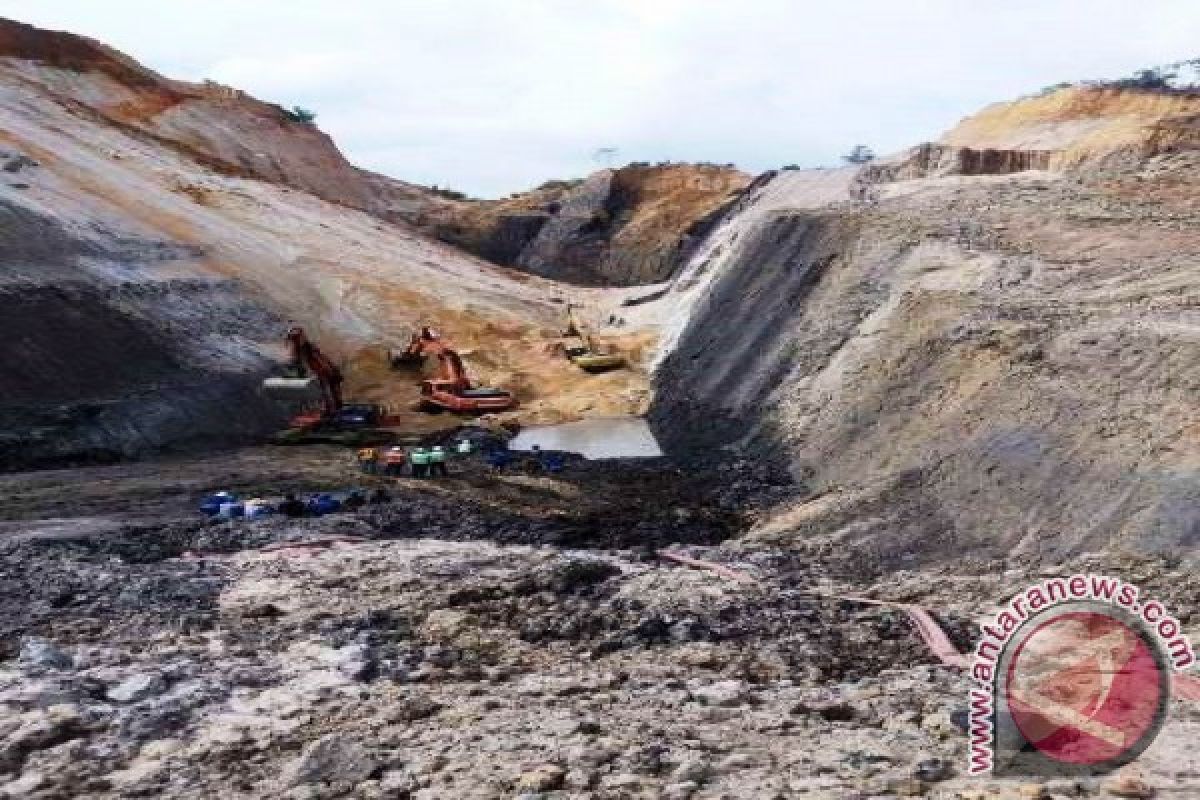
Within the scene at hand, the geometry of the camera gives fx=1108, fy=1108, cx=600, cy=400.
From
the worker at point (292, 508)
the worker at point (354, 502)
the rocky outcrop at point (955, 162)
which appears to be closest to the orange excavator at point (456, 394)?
the worker at point (354, 502)

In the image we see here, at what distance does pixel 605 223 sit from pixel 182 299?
34.6 m

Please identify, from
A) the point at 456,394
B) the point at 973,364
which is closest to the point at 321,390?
the point at 456,394

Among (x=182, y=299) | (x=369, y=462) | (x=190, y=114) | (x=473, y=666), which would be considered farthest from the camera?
(x=190, y=114)

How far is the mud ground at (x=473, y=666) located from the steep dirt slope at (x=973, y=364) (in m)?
0.95

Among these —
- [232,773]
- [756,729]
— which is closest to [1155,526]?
[756,729]

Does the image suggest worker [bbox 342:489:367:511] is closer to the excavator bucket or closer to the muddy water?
the muddy water

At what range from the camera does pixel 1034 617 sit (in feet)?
24.9

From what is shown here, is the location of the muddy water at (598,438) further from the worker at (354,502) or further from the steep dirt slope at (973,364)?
the worker at (354,502)

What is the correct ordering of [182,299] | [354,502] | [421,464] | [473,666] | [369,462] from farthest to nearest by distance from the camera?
[182,299], [369,462], [421,464], [354,502], [473,666]

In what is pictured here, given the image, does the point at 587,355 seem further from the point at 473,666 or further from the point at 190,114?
the point at 190,114

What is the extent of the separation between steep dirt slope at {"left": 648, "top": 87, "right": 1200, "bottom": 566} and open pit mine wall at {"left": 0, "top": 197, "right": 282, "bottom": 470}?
9.98 metres

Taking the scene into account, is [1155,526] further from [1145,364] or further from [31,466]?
[31,466]

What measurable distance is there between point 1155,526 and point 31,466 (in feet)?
57.0

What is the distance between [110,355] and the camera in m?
23.1
